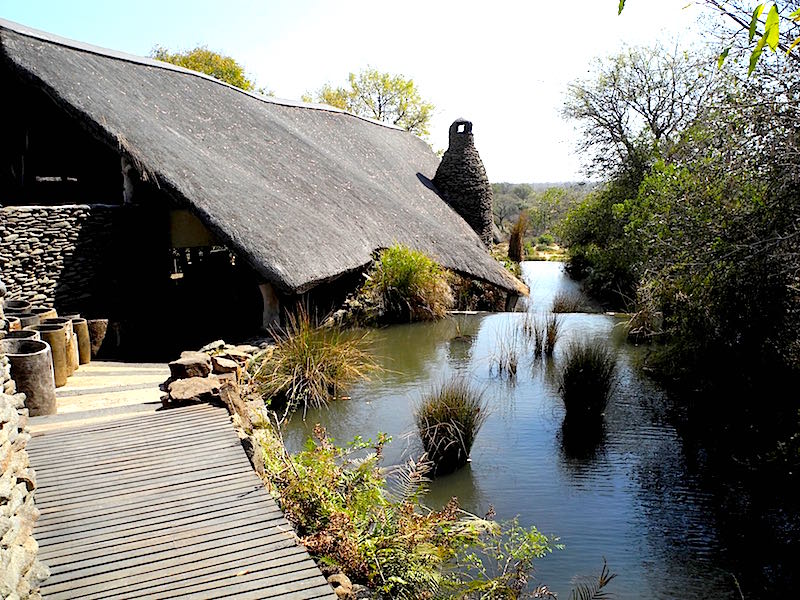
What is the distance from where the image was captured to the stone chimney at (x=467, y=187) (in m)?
17.6

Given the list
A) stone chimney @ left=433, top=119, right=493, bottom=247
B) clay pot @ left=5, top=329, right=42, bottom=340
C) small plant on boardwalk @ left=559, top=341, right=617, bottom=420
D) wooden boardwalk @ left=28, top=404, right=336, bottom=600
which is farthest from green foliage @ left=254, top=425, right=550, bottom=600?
stone chimney @ left=433, top=119, right=493, bottom=247

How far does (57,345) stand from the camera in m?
5.89

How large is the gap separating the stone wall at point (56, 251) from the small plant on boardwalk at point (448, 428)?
15.6 feet

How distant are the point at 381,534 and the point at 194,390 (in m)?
1.91

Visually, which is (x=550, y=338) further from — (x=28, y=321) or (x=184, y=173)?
(x=28, y=321)

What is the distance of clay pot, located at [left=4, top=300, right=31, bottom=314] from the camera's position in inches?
262

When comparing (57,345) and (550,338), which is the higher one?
(57,345)

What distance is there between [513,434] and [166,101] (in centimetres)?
800

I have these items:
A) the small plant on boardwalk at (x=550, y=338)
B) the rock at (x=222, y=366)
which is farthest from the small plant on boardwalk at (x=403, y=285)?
the rock at (x=222, y=366)

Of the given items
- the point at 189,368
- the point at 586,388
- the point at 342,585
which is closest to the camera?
the point at 342,585

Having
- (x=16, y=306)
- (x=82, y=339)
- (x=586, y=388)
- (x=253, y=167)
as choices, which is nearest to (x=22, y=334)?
(x=82, y=339)

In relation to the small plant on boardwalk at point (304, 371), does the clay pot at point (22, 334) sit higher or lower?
higher

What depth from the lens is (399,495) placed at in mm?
5168

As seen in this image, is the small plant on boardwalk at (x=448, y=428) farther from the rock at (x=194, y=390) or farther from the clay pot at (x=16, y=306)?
the clay pot at (x=16, y=306)
